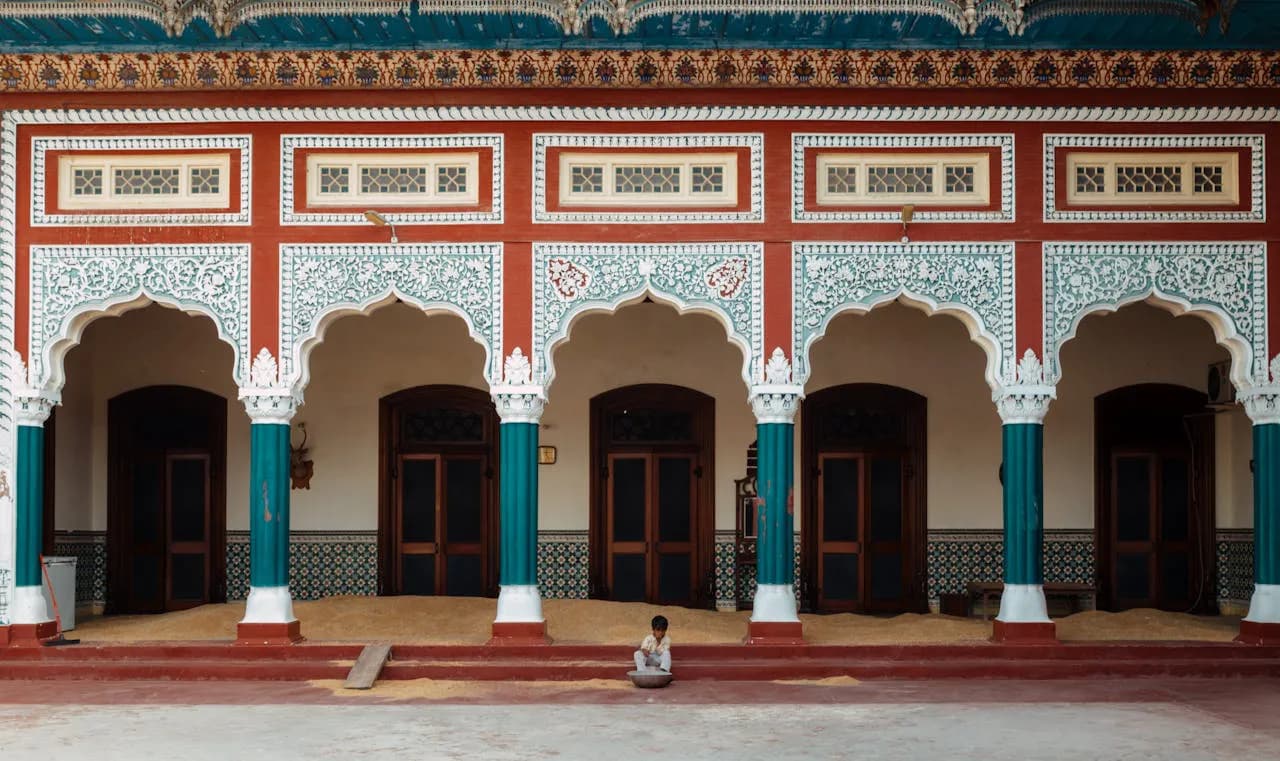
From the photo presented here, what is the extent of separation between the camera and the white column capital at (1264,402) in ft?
31.8

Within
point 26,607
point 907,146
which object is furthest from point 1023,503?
point 26,607

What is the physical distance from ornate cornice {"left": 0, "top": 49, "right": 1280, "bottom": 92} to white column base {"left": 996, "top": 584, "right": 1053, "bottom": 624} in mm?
3538

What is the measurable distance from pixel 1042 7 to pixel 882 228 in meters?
1.82

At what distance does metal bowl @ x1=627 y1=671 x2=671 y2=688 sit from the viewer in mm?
8922

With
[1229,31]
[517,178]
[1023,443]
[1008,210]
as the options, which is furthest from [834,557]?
[1229,31]

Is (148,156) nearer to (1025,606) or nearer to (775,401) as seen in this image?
(775,401)

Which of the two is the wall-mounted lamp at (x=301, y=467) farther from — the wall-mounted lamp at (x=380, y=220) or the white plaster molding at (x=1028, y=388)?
the white plaster molding at (x=1028, y=388)

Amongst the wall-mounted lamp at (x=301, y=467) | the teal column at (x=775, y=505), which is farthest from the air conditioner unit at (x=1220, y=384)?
the wall-mounted lamp at (x=301, y=467)

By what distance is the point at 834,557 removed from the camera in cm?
1223

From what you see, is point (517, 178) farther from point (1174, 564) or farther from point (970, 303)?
point (1174, 564)

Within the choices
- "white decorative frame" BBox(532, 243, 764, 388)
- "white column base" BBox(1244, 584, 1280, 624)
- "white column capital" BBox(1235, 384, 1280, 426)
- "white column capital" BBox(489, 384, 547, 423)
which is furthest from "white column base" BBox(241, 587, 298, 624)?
"white column capital" BBox(1235, 384, 1280, 426)

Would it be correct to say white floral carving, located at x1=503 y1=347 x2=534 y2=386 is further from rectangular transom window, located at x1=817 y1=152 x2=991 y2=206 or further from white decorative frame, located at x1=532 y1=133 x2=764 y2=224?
rectangular transom window, located at x1=817 y1=152 x2=991 y2=206

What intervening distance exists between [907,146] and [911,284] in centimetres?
99

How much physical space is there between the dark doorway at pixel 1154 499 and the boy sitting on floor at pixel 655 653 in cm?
496
